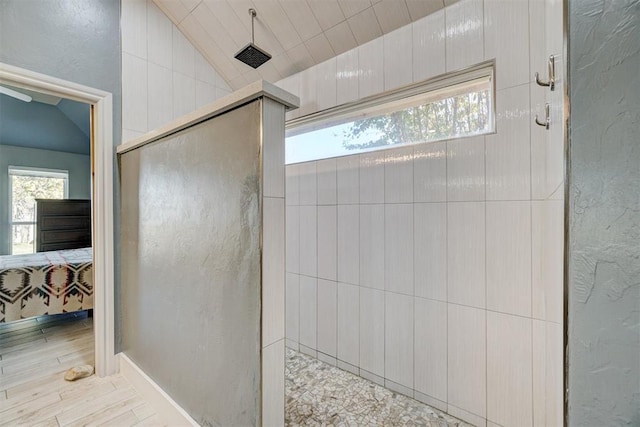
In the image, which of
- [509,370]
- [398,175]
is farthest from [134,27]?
[509,370]

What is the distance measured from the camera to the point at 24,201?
4375 millimetres

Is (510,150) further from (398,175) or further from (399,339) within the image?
(399,339)

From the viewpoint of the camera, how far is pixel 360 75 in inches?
75.8

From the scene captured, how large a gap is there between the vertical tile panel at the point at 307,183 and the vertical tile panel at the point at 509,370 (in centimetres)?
142

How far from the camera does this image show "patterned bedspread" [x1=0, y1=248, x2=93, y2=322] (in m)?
2.39

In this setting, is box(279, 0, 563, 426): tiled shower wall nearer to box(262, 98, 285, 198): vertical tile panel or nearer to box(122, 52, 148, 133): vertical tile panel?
box(262, 98, 285, 198): vertical tile panel

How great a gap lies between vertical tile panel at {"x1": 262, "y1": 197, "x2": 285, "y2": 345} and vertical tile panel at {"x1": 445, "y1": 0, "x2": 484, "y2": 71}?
1.33m

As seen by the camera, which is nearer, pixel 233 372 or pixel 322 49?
pixel 233 372

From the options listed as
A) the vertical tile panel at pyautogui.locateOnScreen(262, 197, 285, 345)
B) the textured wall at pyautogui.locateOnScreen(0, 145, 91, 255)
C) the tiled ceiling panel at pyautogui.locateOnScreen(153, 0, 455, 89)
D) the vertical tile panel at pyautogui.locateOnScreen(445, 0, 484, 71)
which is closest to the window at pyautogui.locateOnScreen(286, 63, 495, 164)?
the vertical tile panel at pyautogui.locateOnScreen(445, 0, 484, 71)

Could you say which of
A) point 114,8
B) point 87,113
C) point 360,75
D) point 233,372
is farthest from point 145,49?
point 87,113

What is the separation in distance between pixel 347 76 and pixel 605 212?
1.86 metres

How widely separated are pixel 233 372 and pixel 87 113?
204 inches

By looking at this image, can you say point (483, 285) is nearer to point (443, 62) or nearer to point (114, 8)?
point (443, 62)

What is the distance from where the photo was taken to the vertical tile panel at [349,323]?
1.95m
